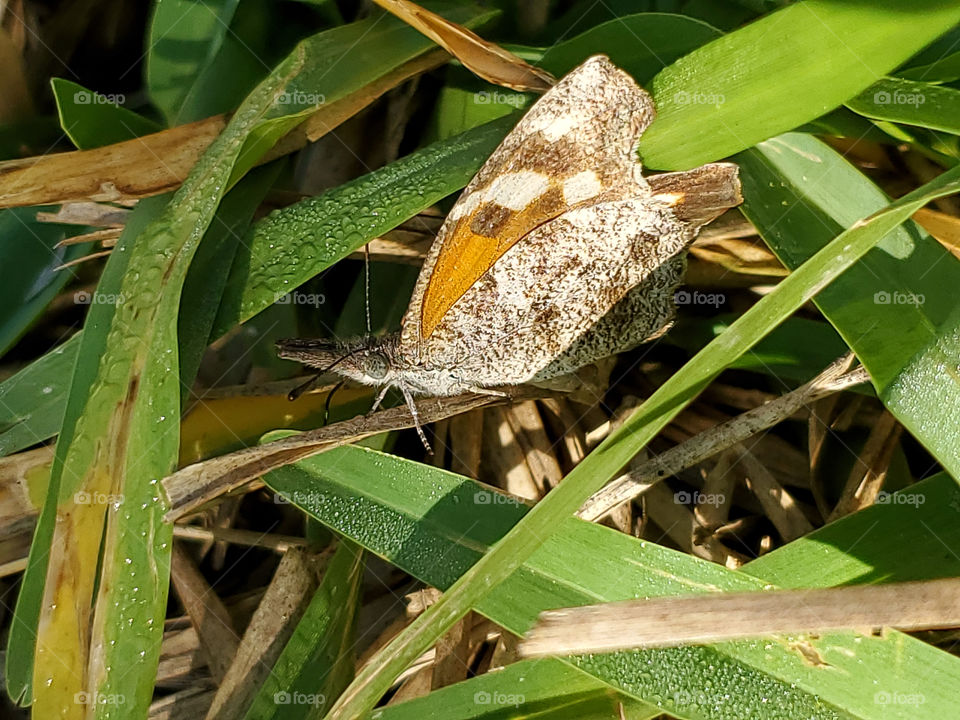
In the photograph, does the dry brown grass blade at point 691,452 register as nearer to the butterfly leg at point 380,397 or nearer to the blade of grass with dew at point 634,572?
the blade of grass with dew at point 634,572

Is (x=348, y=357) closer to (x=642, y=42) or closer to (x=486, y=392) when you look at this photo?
(x=486, y=392)

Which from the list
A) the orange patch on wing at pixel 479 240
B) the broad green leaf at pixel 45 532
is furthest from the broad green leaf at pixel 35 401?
the orange patch on wing at pixel 479 240

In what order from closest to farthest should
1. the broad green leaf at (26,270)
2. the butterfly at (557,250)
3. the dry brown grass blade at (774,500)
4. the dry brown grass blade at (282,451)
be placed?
the dry brown grass blade at (282,451) → the butterfly at (557,250) → the dry brown grass blade at (774,500) → the broad green leaf at (26,270)

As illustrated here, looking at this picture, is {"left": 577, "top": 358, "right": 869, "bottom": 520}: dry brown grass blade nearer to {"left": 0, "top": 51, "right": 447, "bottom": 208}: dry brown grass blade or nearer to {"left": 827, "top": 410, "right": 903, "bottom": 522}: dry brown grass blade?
{"left": 827, "top": 410, "right": 903, "bottom": 522}: dry brown grass blade

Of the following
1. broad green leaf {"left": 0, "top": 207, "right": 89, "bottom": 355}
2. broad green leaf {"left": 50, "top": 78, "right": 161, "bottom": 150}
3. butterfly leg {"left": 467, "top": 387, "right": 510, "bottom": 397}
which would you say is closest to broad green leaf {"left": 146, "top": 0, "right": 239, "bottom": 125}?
broad green leaf {"left": 50, "top": 78, "right": 161, "bottom": 150}

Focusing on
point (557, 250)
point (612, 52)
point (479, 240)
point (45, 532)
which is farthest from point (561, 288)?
point (45, 532)

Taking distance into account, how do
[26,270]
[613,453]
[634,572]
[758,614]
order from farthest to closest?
[26,270]
[634,572]
[613,453]
[758,614]

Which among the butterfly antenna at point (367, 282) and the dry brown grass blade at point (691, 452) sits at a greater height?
the butterfly antenna at point (367, 282)
